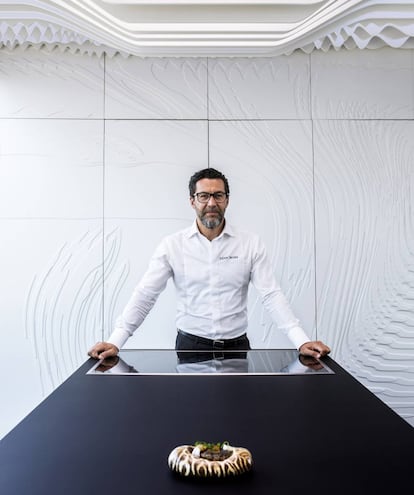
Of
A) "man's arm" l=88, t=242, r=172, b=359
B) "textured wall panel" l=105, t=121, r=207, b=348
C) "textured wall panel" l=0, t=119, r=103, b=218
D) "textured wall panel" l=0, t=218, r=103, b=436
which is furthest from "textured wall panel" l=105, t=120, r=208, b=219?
"man's arm" l=88, t=242, r=172, b=359

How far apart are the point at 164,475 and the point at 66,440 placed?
312 mm

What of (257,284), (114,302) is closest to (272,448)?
(257,284)

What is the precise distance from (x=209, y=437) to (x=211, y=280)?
5.19ft

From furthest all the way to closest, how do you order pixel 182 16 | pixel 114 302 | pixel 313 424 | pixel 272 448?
pixel 114 302 < pixel 182 16 < pixel 313 424 < pixel 272 448

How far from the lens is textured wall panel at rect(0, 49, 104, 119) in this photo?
12.8 feet

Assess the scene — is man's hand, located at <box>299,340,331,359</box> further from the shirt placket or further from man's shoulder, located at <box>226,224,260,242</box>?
man's shoulder, located at <box>226,224,260,242</box>

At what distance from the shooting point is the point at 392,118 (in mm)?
3986

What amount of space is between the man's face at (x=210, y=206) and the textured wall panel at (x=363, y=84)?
5.97 ft

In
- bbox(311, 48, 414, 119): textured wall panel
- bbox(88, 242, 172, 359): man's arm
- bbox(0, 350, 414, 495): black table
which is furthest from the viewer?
bbox(311, 48, 414, 119): textured wall panel

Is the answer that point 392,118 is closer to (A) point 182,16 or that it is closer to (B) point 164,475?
(A) point 182,16

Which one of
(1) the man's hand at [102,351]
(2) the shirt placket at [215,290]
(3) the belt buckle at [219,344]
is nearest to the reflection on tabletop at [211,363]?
(1) the man's hand at [102,351]

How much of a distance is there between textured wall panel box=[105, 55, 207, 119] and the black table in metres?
2.86

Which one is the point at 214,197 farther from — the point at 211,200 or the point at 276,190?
the point at 276,190

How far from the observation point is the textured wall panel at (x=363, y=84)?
13.0 ft
